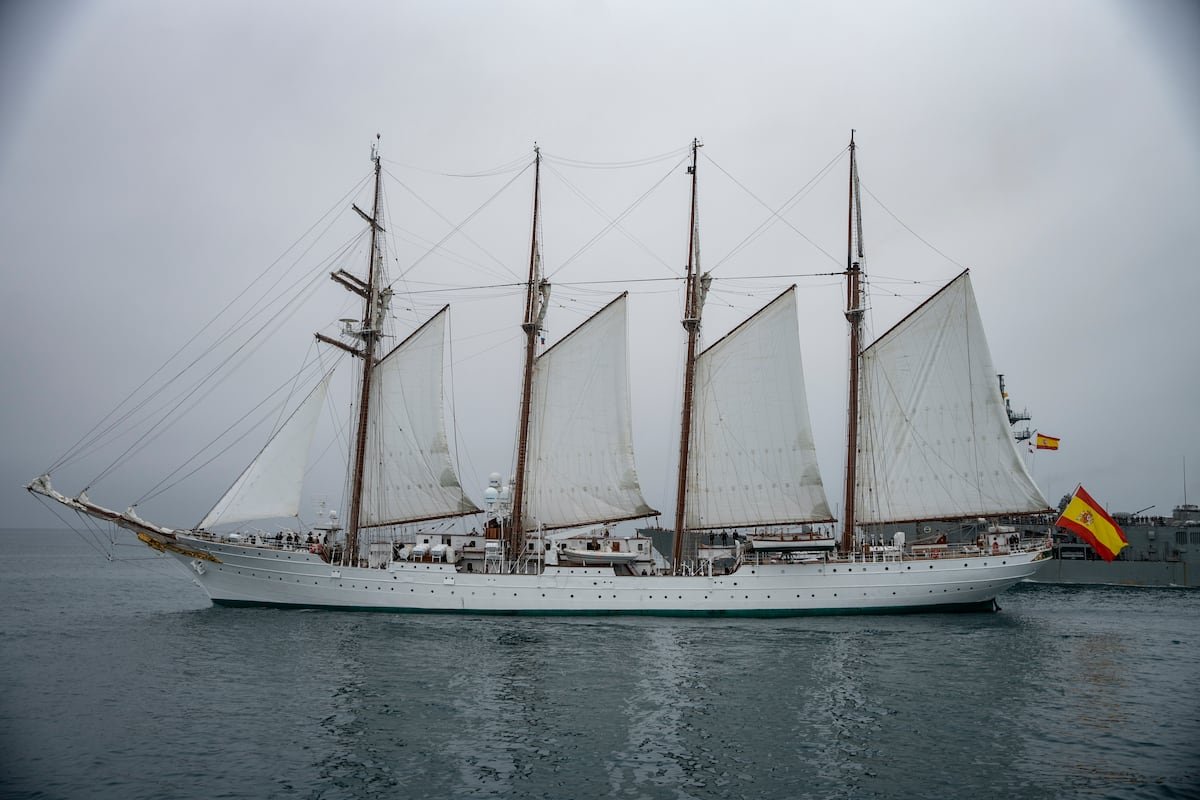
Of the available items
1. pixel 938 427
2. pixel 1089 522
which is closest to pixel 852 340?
pixel 938 427

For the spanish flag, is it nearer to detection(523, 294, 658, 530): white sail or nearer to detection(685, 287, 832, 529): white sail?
detection(685, 287, 832, 529): white sail

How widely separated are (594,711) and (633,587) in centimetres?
1809

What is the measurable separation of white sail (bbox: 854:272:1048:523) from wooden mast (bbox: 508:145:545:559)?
1975 cm

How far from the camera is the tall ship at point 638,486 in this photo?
38.7 m

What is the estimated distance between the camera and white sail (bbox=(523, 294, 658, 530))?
4259 cm

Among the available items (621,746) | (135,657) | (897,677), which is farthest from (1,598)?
(897,677)

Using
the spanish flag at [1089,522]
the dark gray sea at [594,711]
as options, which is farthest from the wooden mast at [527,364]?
the spanish flag at [1089,522]

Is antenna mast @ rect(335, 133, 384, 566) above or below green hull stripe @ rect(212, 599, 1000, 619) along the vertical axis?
above

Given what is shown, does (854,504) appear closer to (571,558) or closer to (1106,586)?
(571,558)

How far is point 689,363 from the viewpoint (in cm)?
4447

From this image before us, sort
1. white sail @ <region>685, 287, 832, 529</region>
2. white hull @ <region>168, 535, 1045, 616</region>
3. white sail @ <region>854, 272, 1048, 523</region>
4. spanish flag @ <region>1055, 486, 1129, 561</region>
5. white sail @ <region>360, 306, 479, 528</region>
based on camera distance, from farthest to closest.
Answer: spanish flag @ <region>1055, 486, 1129, 561</region>, white sail @ <region>360, 306, 479, 528</region>, white sail @ <region>685, 287, 832, 529</region>, white sail @ <region>854, 272, 1048, 523</region>, white hull @ <region>168, 535, 1045, 616</region>

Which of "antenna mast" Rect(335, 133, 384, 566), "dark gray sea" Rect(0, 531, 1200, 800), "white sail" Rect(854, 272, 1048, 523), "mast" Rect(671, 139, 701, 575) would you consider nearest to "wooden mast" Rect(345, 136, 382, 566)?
"antenna mast" Rect(335, 133, 384, 566)

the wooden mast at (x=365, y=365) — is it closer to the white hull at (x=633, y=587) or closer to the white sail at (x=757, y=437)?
the white hull at (x=633, y=587)

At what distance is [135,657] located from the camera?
27.9 m
